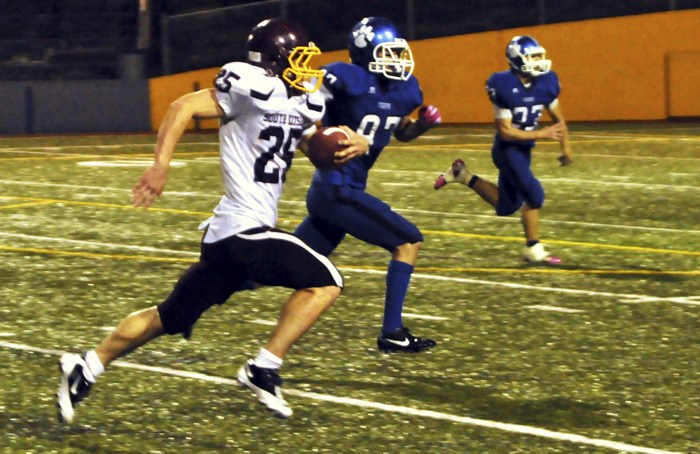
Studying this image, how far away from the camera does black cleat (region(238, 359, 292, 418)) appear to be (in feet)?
18.7

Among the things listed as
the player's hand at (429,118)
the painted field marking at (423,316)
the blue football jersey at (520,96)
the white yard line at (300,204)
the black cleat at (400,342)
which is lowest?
the white yard line at (300,204)

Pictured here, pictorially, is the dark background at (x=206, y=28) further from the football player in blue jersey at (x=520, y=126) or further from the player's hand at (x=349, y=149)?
the player's hand at (x=349, y=149)

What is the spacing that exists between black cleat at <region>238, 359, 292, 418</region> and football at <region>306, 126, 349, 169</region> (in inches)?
35.3

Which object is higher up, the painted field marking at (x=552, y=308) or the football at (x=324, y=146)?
the football at (x=324, y=146)

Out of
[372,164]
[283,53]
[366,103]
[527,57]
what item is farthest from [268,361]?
[527,57]

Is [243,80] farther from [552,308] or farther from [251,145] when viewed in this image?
[552,308]

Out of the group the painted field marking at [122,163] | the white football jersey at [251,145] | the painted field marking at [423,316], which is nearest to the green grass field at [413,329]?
the painted field marking at [423,316]

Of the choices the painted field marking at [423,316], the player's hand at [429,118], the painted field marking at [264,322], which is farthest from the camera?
the painted field marking at [423,316]

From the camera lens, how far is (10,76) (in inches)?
939

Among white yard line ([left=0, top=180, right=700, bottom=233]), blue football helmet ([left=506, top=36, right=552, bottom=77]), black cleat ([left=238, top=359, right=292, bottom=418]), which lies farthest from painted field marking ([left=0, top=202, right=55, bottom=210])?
black cleat ([left=238, top=359, right=292, bottom=418])

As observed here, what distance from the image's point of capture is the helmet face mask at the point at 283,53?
18.8ft

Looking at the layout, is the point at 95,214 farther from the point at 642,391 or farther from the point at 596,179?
the point at 642,391

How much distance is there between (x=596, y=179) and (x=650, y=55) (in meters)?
8.85

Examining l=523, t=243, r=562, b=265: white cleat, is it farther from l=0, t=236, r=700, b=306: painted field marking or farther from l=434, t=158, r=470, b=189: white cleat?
l=434, t=158, r=470, b=189: white cleat
